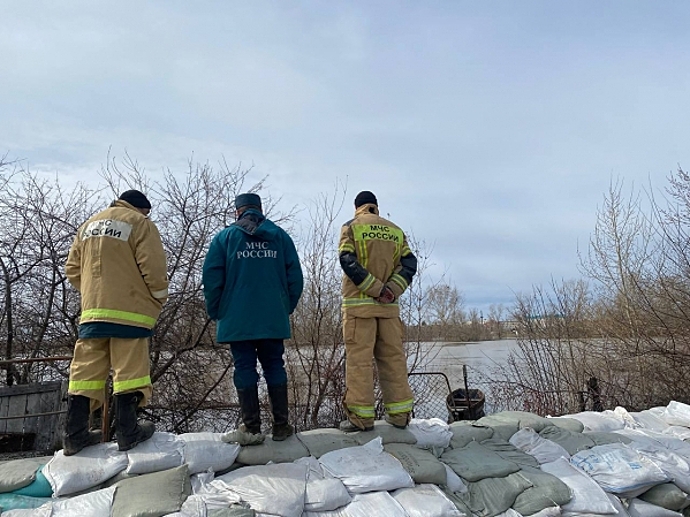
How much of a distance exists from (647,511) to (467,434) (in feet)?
3.76

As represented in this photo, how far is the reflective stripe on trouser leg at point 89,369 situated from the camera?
264cm

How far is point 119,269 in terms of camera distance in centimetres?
271

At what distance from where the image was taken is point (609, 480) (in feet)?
9.69

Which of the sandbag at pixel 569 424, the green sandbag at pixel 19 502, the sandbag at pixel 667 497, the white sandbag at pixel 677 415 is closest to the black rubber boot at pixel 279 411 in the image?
the green sandbag at pixel 19 502

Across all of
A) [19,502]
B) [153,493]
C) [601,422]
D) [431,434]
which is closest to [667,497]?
[601,422]

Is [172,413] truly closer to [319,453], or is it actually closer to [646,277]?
[319,453]

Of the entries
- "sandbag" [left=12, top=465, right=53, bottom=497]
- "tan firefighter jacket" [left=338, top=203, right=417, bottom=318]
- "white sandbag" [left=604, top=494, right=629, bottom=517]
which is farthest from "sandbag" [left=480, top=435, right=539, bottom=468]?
"sandbag" [left=12, top=465, right=53, bottom=497]

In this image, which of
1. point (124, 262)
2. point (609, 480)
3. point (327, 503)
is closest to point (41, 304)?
point (124, 262)

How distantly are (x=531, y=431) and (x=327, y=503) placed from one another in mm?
1807

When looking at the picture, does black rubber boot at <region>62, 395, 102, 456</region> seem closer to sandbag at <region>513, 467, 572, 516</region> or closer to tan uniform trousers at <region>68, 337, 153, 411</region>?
tan uniform trousers at <region>68, 337, 153, 411</region>

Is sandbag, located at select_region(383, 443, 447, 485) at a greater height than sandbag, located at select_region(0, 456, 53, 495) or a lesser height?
lesser

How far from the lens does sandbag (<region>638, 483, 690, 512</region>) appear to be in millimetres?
2939

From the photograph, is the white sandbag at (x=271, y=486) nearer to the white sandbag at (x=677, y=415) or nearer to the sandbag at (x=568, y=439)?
the sandbag at (x=568, y=439)

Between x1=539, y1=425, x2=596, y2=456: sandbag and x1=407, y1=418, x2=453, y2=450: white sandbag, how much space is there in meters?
0.79
